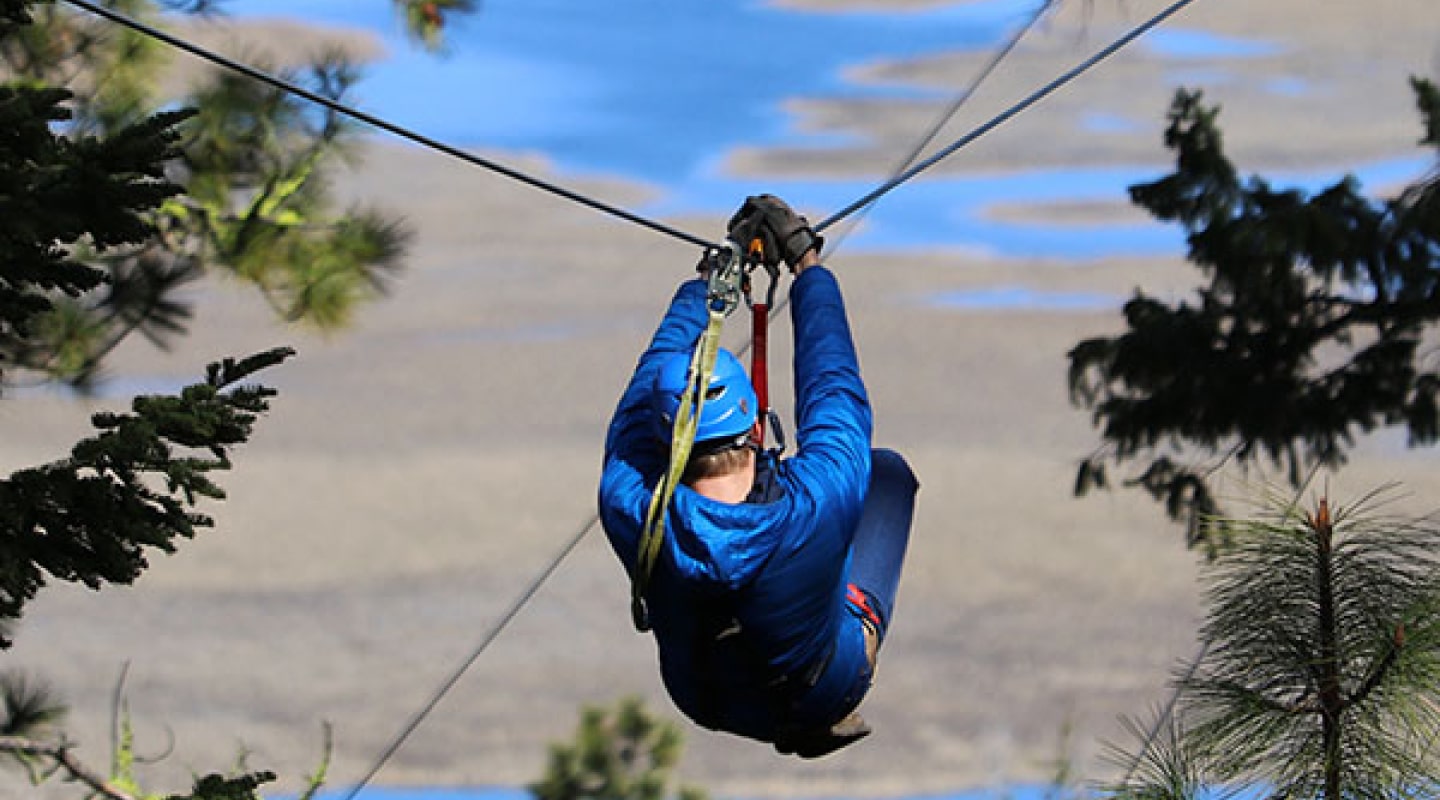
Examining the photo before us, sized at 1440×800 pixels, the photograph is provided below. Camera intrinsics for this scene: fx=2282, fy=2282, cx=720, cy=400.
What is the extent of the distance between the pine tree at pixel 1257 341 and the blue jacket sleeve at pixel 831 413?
424 centimetres

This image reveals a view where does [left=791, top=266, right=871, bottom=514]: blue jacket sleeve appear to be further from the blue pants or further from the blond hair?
the blue pants

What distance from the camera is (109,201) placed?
324cm

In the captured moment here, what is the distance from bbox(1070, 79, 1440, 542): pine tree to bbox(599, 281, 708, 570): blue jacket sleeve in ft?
13.6

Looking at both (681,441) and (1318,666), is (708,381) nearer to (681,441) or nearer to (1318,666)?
(681,441)

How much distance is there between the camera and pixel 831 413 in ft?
9.68

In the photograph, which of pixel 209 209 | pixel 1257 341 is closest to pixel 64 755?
pixel 209 209

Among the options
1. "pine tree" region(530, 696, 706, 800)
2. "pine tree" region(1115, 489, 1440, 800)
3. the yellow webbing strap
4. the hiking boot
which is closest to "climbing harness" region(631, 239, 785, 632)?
the yellow webbing strap

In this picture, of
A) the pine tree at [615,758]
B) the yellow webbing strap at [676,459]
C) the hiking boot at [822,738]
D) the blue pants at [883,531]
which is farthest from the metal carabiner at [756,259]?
the pine tree at [615,758]

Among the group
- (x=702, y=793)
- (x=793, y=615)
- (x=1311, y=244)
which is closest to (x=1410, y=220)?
(x=1311, y=244)

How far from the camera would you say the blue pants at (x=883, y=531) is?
334cm

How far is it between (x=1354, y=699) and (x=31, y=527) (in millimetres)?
1861

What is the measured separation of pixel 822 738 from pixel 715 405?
0.60 metres

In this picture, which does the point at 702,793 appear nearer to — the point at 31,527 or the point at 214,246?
the point at 214,246

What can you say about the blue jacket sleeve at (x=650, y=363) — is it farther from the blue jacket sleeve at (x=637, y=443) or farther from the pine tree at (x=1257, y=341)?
the pine tree at (x=1257, y=341)
